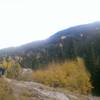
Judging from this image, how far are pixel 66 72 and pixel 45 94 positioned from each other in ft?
192

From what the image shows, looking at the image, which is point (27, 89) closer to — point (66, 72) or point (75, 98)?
point (75, 98)

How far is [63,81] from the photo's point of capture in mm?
79562

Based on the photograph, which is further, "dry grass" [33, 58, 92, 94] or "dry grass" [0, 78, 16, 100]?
"dry grass" [33, 58, 92, 94]

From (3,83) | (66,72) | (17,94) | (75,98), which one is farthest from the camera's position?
(66,72)

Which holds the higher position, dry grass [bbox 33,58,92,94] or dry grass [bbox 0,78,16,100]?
dry grass [bbox 0,78,16,100]

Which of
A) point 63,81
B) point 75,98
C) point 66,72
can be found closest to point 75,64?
point 66,72

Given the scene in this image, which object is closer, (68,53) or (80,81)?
(80,81)

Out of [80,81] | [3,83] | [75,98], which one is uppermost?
[3,83]

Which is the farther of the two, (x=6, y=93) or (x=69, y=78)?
(x=69, y=78)

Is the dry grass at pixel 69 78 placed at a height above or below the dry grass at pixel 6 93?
below

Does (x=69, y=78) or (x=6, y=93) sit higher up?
(x=6, y=93)

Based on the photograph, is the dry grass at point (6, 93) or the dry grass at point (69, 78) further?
the dry grass at point (69, 78)

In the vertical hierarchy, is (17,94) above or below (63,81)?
above

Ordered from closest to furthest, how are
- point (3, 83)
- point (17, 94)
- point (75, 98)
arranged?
point (17, 94)
point (3, 83)
point (75, 98)
